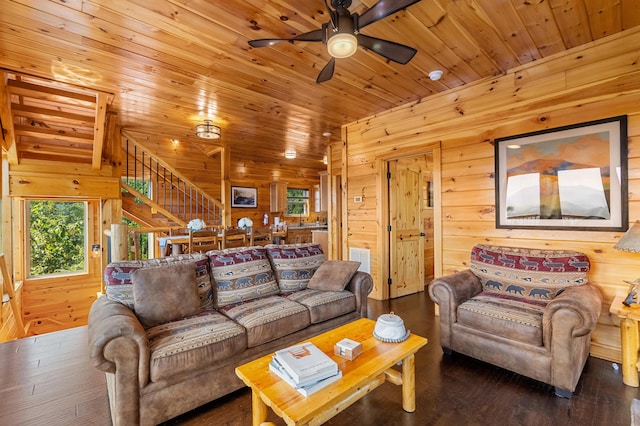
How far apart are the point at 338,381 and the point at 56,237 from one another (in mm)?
6424

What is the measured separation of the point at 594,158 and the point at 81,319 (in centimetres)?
786

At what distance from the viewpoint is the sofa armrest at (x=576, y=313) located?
1822 millimetres

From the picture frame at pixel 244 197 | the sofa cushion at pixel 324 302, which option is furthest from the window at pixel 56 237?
the sofa cushion at pixel 324 302

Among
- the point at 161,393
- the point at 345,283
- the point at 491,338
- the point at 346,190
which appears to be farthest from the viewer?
the point at 346,190

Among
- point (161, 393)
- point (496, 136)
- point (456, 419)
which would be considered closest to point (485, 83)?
point (496, 136)

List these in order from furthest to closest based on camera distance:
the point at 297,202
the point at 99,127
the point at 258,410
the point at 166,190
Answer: the point at 297,202, the point at 166,190, the point at 99,127, the point at 258,410

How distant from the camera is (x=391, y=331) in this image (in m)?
1.77

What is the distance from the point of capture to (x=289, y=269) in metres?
2.94

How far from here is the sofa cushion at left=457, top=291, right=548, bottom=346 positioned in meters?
2.04

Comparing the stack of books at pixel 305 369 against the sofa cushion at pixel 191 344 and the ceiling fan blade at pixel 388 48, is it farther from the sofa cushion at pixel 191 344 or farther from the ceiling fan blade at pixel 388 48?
the ceiling fan blade at pixel 388 48

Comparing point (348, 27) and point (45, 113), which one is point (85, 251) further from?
point (348, 27)

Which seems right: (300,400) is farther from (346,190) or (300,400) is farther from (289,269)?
(346,190)

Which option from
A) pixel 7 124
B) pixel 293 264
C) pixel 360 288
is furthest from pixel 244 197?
pixel 360 288

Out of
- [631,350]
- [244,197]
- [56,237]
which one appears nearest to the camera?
[631,350]
